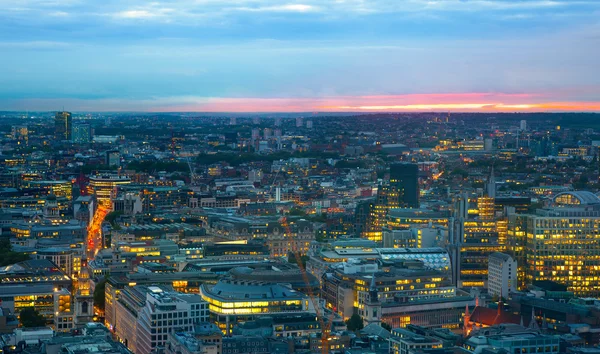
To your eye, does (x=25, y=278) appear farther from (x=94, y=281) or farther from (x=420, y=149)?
(x=420, y=149)

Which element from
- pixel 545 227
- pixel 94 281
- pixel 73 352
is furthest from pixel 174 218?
pixel 73 352

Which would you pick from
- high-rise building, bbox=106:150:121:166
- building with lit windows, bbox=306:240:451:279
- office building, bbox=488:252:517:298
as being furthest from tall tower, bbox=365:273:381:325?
high-rise building, bbox=106:150:121:166

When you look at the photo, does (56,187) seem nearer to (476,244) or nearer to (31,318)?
(476,244)

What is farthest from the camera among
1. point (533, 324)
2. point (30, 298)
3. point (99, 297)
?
point (99, 297)

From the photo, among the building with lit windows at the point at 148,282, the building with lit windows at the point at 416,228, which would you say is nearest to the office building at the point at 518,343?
the building with lit windows at the point at 148,282

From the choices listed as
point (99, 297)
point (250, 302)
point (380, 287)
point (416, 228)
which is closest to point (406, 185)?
point (416, 228)

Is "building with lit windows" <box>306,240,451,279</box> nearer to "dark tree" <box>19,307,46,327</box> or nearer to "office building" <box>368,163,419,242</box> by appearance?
"office building" <box>368,163,419,242</box>

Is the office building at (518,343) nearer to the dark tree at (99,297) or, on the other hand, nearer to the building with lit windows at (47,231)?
the dark tree at (99,297)
